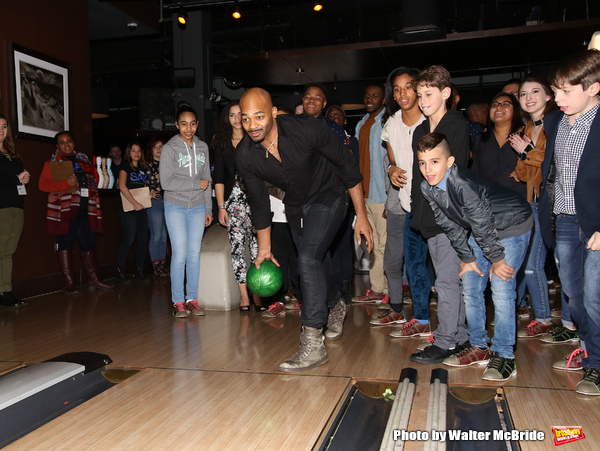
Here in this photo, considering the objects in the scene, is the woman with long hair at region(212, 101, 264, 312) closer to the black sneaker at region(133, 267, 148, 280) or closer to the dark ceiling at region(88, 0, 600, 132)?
the black sneaker at region(133, 267, 148, 280)

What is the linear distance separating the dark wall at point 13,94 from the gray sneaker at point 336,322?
131 inches

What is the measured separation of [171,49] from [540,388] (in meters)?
11.1

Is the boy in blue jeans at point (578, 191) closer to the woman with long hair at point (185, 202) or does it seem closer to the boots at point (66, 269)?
the woman with long hair at point (185, 202)

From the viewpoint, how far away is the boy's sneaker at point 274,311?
4117 millimetres

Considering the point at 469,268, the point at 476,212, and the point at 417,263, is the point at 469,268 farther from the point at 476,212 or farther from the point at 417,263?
the point at 417,263

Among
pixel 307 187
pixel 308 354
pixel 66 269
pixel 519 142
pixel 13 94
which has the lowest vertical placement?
pixel 308 354

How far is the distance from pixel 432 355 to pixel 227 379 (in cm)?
110

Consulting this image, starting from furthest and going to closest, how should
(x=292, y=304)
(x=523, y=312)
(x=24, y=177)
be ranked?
1. (x=24, y=177)
2. (x=292, y=304)
3. (x=523, y=312)

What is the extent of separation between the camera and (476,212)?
2482 millimetres

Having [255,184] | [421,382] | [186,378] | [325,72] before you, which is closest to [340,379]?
[421,382]

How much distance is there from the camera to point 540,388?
2479 mm

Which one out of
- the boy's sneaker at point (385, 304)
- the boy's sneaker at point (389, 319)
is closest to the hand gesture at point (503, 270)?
the boy's sneaker at point (389, 319)

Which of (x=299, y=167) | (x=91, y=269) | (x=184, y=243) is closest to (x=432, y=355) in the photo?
(x=299, y=167)

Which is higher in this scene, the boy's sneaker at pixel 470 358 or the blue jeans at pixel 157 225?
the blue jeans at pixel 157 225
